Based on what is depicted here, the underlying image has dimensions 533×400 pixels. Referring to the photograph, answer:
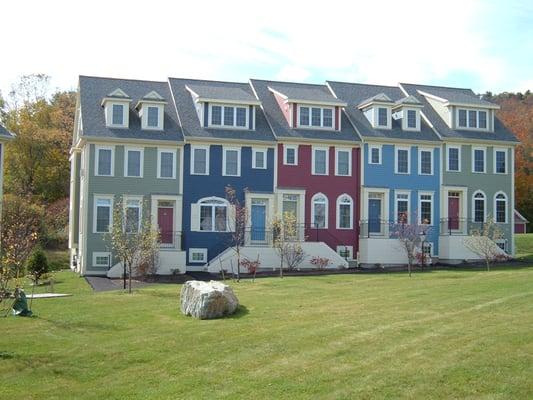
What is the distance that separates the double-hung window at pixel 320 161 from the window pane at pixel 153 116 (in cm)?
852

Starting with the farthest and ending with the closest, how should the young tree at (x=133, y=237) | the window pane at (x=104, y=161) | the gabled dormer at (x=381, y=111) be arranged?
1. the gabled dormer at (x=381, y=111)
2. the window pane at (x=104, y=161)
3. the young tree at (x=133, y=237)

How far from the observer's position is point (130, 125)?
115 ft

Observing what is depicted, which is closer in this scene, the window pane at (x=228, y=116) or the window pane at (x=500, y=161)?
the window pane at (x=228, y=116)

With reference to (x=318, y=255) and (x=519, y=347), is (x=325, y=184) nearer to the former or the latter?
(x=318, y=255)

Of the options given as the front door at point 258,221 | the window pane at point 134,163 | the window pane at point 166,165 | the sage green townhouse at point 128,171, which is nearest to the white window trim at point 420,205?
the front door at point 258,221

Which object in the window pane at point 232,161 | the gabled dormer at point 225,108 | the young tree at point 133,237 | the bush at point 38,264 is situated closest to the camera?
the young tree at point 133,237

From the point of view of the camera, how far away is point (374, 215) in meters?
38.0

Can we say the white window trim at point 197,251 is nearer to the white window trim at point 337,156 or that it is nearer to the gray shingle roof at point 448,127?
the white window trim at point 337,156

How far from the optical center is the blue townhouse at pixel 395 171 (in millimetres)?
37688

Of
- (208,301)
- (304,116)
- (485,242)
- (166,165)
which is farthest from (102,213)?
(485,242)

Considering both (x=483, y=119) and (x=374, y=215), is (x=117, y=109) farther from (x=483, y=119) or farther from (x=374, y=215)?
(x=483, y=119)

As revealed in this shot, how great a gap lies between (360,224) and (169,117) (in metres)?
11.7

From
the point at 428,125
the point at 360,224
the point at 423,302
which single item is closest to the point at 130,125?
→ the point at 360,224

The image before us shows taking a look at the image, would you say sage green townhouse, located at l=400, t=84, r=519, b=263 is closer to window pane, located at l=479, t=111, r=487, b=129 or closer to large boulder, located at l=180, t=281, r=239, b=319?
window pane, located at l=479, t=111, r=487, b=129
